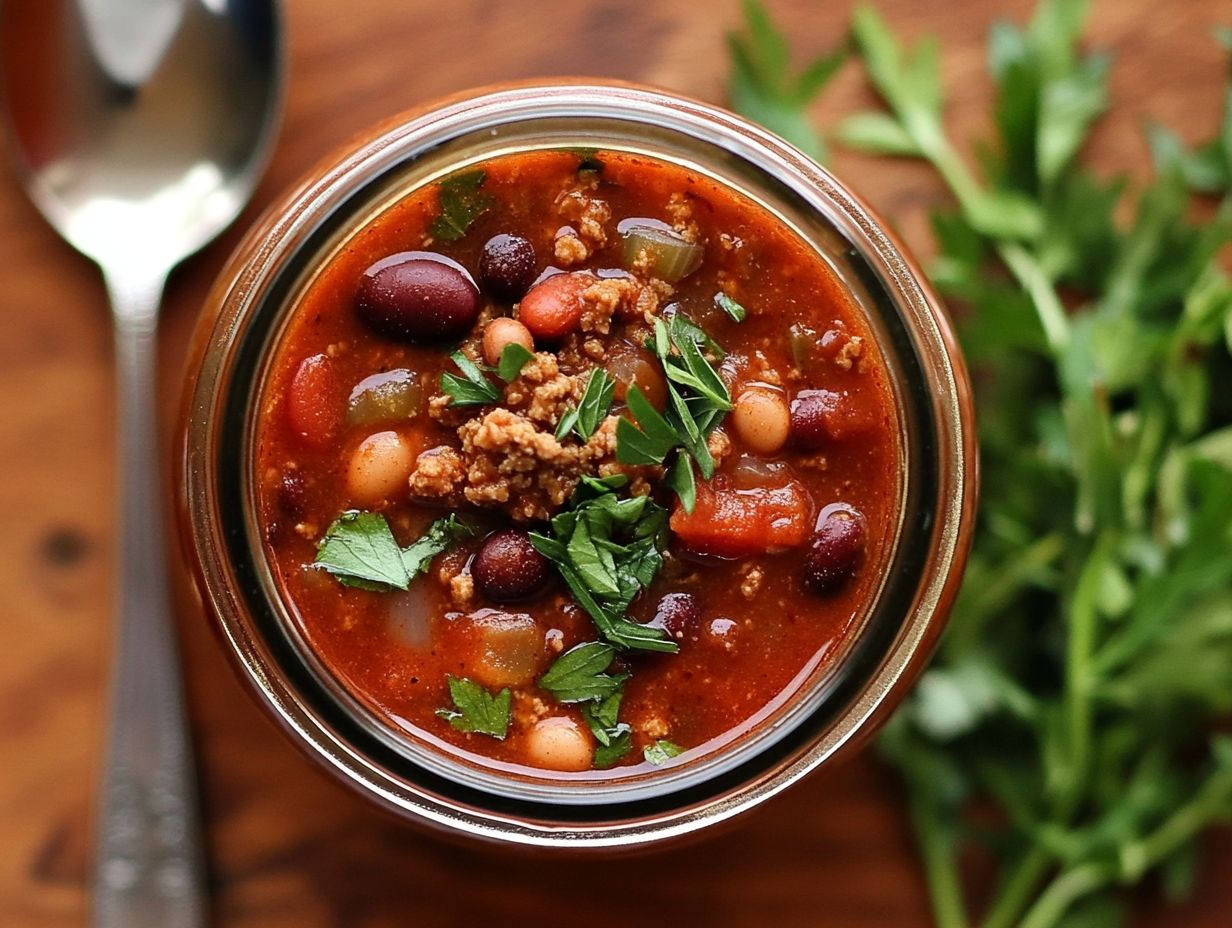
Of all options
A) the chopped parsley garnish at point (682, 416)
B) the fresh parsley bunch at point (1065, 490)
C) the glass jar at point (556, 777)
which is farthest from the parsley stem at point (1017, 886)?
the chopped parsley garnish at point (682, 416)

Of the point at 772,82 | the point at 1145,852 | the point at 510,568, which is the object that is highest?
the point at 772,82

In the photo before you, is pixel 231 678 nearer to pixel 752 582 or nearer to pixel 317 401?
pixel 317 401

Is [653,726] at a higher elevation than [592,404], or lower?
lower

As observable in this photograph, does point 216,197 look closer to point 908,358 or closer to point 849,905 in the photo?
point 908,358

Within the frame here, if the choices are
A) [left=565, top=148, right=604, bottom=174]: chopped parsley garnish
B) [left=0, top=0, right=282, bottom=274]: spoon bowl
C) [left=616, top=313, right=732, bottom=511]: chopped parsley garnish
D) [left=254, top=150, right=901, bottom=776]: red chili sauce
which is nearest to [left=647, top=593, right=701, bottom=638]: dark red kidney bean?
[left=254, top=150, right=901, bottom=776]: red chili sauce

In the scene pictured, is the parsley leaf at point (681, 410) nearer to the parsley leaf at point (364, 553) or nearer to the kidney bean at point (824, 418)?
the kidney bean at point (824, 418)

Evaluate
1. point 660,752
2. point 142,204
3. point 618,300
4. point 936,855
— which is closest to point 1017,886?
point 936,855

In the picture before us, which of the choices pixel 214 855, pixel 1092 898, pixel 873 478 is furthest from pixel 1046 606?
pixel 214 855
